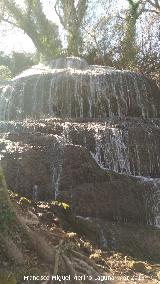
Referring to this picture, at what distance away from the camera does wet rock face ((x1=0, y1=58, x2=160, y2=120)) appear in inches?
527

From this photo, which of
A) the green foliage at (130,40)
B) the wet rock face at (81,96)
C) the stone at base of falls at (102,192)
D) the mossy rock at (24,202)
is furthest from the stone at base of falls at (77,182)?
the green foliage at (130,40)

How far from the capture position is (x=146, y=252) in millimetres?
6758

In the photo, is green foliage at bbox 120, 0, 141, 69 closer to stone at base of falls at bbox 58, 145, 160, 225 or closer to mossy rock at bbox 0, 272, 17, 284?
stone at base of falls at bbox 58, 145, 160, 225

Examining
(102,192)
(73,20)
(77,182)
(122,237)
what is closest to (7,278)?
(122,237)

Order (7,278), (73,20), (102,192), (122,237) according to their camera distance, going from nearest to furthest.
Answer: (7,278)
(122,237)
(102,192)
(73,20)

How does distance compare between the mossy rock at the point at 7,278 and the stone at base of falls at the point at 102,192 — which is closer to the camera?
the mossy rock at the point at 7,278

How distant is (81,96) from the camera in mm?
13562

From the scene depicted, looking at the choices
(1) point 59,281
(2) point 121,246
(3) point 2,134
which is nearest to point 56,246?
(1) point 59,281

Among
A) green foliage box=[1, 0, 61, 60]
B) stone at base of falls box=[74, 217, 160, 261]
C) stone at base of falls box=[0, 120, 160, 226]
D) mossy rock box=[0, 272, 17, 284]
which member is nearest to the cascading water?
stone at base of falls box=[0, 120, 160, 226]

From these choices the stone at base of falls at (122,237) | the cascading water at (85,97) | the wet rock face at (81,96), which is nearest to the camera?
the stone at base of falls at (122,237)

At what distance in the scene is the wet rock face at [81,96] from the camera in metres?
13.4

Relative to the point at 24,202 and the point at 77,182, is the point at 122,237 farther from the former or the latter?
the point at 24,202

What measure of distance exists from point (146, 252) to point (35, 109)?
7915mm

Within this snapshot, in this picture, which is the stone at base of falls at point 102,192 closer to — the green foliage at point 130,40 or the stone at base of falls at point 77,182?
the stone at base of falls at point 77,182
